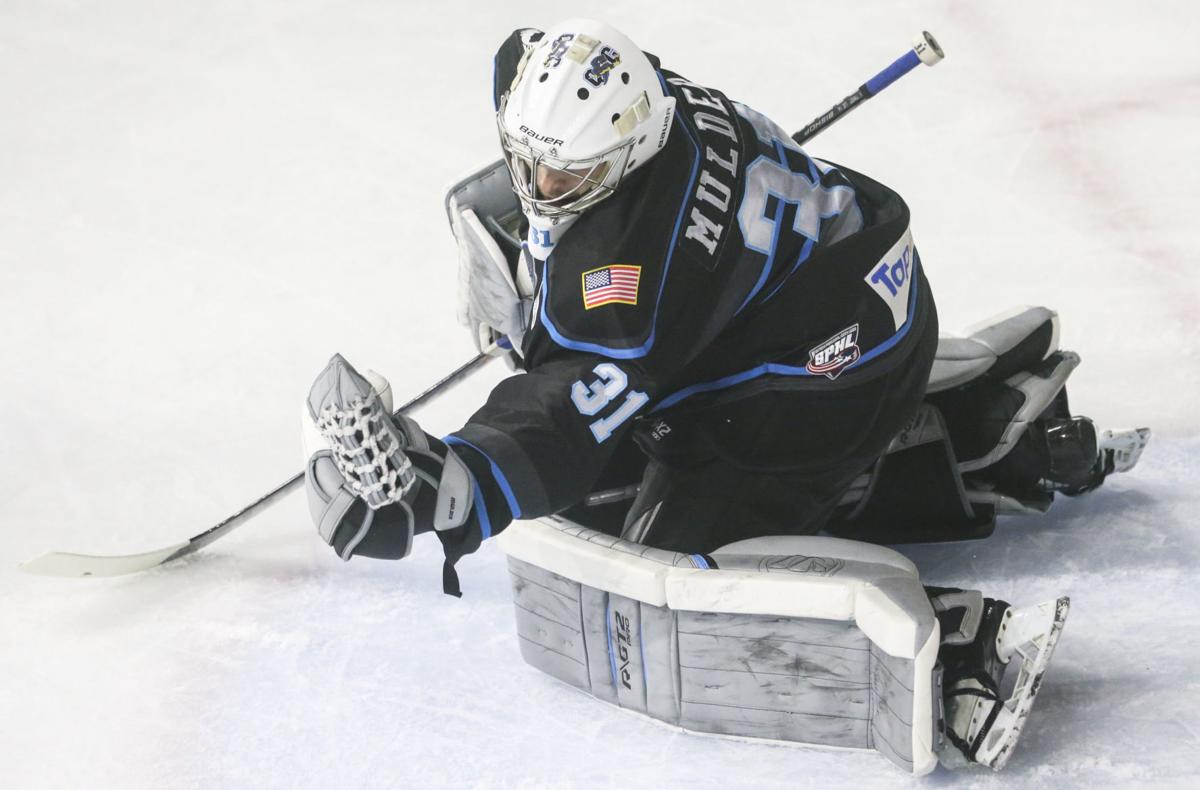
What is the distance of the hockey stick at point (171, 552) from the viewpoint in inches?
121

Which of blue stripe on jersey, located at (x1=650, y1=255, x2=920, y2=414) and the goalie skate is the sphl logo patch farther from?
the goalie skate

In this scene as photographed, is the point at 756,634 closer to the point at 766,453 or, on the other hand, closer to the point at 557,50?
the point at 766,453

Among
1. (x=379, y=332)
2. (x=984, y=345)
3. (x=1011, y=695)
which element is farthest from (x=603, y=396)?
(x=379, y=332)

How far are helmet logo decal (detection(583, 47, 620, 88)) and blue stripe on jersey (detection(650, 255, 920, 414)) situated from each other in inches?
22.8

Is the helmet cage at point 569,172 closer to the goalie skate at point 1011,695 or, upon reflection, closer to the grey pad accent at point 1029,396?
the goalie skate at point 1011,695

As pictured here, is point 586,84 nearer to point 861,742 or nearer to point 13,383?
point 861,742

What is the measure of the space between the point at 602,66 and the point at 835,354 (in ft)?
2.12

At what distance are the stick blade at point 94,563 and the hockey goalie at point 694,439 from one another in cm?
97

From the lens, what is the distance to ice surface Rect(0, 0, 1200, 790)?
2.53 m

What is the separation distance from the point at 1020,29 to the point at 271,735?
3445 mm

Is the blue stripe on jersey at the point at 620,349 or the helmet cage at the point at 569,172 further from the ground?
the helmet cage at the point at 569,172

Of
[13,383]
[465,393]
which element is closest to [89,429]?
[13,383]

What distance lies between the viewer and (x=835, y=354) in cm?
244

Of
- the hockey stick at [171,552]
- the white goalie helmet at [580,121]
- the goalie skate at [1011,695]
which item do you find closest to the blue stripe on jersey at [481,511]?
the white goalie helmet at [580,121]
